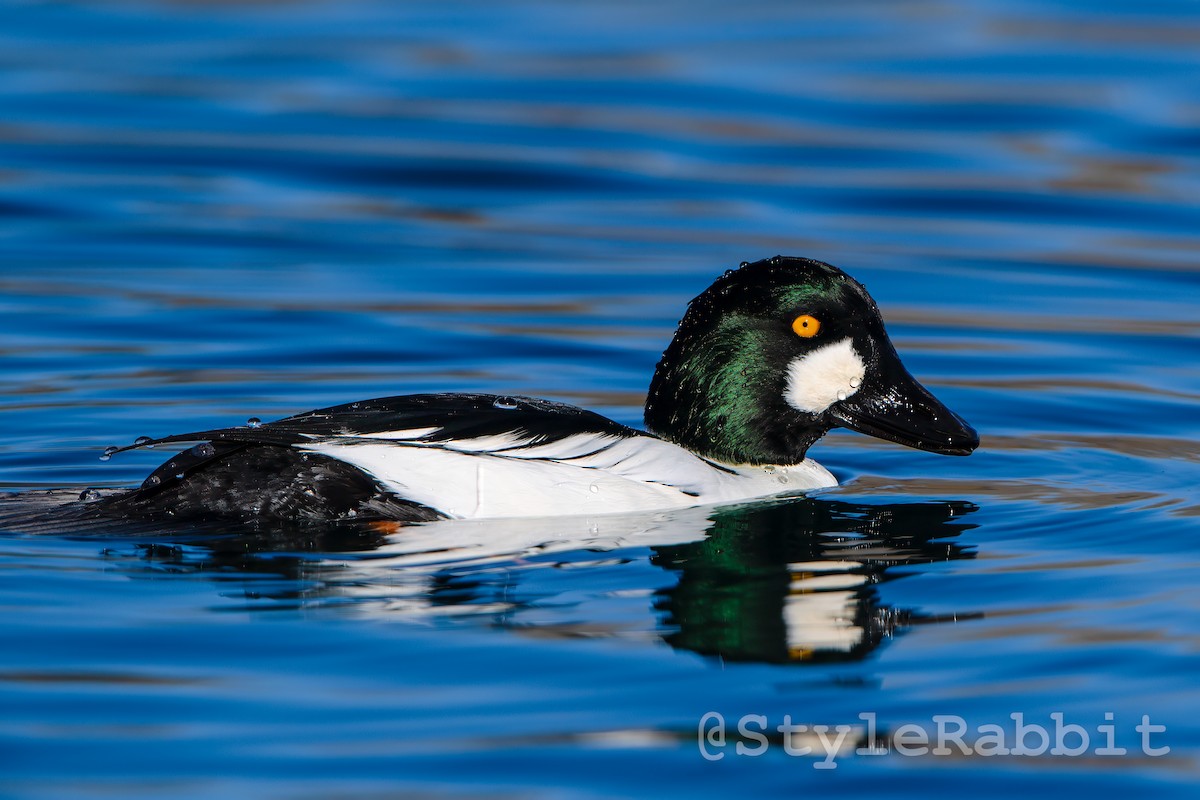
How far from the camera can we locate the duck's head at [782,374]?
6.82m

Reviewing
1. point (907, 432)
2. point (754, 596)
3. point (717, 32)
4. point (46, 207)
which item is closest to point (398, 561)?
point (754, 596)

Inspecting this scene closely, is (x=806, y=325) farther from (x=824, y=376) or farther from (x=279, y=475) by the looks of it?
(x=279, y=475)

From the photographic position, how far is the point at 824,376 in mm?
6895

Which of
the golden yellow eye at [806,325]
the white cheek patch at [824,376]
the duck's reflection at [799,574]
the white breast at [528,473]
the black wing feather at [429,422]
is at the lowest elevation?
the duck's reflection at [799,574]

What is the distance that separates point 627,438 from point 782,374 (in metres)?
0.71

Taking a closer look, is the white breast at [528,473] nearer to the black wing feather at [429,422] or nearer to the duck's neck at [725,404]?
the black wing feather at [429,422]

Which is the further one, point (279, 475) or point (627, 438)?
point (627, 438)

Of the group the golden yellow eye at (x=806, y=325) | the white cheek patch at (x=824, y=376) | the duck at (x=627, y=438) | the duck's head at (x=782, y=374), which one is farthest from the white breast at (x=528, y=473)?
the golden yellow eye at (x=806, y=325)


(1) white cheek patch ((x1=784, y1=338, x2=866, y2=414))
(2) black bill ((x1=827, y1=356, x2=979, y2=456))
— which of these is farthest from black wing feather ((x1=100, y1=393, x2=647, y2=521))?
(2) black bill ((x1=827, y1=356, x2=979, y2=456))

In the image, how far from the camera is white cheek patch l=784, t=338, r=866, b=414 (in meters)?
6.86

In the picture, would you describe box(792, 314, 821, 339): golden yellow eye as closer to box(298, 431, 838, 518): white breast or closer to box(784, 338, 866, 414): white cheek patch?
box(784, 338, 866, 414): white cheek patch

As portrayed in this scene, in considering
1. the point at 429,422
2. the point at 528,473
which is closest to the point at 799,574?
the point at 528,473

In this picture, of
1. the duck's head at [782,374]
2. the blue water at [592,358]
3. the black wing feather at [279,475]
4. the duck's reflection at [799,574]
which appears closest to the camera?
the blue water at [592,358]

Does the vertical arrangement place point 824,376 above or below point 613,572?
above
